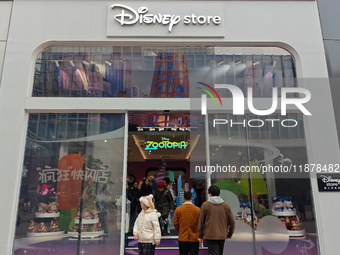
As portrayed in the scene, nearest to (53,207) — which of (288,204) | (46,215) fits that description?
(46,215)

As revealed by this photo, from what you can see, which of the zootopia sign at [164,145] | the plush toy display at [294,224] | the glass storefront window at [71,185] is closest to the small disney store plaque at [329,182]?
the plush toy display at [294,224]

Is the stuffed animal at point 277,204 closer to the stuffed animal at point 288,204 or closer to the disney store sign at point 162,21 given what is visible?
the stuffed animal at point 288,204

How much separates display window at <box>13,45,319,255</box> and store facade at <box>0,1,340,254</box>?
3cm

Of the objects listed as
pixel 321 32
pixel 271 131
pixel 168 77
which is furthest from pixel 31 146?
pixel 321 32

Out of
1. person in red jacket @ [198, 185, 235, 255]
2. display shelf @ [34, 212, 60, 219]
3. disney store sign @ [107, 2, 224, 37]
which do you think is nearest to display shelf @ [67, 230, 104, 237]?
display shelf @ [34, 212, 60, 219]

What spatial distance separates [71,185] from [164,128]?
9.35 ft

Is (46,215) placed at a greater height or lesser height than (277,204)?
lesser

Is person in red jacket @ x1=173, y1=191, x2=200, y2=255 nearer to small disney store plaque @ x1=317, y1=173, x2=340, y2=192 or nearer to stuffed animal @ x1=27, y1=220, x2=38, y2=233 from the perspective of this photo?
small disney store plaque @ x1=317, y1=173, x2=340, y2=192

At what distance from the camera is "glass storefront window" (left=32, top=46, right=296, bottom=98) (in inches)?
269

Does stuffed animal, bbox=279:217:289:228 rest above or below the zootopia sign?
below

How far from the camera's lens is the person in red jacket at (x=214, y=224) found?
4.75 metres

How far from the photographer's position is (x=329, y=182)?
20.0 ft

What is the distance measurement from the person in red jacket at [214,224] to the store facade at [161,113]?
138 cm

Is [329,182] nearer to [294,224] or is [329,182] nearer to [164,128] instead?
[294,224]
